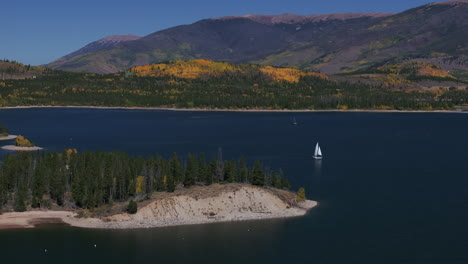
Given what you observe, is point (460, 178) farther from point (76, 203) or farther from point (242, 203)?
point (76, 203)

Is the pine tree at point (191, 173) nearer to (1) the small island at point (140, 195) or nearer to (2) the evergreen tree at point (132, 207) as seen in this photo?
(1) the small island at point (140, 195)

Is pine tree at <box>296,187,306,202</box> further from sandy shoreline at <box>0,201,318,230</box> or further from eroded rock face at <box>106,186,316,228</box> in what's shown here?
sandy shoreline at <box>0,201,318,230</box>

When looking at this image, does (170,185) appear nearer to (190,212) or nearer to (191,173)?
(191,173)

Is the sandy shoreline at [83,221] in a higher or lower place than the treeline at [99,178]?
lower

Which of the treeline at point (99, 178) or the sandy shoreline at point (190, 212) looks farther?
the treeline at point (99, 178)

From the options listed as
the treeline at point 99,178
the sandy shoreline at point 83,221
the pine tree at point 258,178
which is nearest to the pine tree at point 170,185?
the treeline at point 99,178

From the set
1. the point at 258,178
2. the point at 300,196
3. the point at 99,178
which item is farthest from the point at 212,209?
the point at 99,178

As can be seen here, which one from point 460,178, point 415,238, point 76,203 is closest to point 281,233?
point 415,238

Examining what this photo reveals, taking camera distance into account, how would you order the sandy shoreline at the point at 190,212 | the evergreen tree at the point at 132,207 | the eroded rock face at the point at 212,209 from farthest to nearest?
1. the evergreen tree at the point at 132,207
2. the eroded rock face at the point at 212,209
3. the sandy shoreline at the point at 190,212
